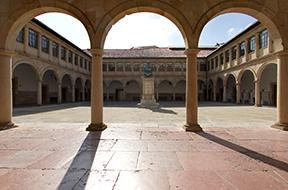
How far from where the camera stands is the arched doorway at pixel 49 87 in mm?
28562

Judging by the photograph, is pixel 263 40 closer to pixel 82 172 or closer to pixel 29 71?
pixel 82 172

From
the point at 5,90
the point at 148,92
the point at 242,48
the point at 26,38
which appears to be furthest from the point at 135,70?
the point at 5,90

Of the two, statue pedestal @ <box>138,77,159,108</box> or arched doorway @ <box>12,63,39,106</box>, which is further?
statue pedestal @ <box>138,77,159,108</box>

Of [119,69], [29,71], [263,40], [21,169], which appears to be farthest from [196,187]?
[119,69]

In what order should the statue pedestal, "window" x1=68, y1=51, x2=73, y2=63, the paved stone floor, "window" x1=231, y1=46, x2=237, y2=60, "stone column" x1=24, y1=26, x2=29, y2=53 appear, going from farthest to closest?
"window" x1=68, y1=51, x2=73, y2=63 → "window" x1=231, y1=46, x2=237, y2=60 → the statue pedestal → "stone column" x1=24, y1=26, x2=29, y2=53 → the paved stone floor

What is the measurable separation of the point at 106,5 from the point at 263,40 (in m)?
21.9

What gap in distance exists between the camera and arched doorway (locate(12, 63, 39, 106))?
22.3 meters

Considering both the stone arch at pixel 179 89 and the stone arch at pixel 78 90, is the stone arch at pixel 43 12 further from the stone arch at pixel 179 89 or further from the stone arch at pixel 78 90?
the stone arch at pixel 179 89

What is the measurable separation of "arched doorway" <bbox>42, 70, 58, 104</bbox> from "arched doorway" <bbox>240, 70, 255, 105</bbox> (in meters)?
28.1

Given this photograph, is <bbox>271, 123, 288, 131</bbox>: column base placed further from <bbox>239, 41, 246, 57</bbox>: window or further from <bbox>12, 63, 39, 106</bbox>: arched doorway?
<bbox>12, 63, 39, 106</bbox>: arched doorway

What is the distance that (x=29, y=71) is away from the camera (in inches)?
982

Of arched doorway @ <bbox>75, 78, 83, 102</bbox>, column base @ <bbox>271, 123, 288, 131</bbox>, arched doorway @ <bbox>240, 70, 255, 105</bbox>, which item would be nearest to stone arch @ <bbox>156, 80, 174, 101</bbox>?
arched doorway @ <bbox>240, 70, 255, 105</bbox>

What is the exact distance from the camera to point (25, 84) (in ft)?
78.7

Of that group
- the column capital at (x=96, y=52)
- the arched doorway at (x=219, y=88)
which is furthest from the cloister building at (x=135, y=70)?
the column capital at (x=96, y=52)
